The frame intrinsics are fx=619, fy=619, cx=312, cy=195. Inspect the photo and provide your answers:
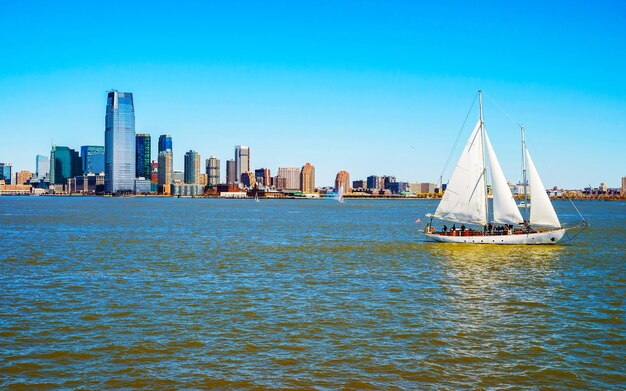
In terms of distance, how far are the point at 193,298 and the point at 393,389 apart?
16637mm

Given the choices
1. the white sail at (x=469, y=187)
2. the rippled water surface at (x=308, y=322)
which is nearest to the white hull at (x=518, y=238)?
the white sail at (x=469, y=187)

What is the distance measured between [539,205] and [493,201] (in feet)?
16.2

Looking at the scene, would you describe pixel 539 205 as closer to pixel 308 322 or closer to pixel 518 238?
pixel 518 238

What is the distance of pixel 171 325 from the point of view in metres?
27.2

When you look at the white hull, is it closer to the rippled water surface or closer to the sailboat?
the sailboat

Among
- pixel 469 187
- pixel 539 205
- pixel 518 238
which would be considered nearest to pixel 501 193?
pixel 469 187

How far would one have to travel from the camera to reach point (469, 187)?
67.7 meters

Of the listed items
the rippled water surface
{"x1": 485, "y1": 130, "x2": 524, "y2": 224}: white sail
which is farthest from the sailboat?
the rippled water surface

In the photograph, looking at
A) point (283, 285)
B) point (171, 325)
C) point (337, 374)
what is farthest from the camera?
point (283, 285)

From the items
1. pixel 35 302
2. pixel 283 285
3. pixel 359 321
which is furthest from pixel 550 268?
pixel 35 302

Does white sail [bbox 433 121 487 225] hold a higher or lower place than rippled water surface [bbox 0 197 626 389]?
higher

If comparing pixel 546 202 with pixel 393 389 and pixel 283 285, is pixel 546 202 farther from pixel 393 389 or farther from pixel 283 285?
pixel 393 389

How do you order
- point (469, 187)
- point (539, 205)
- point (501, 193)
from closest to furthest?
point (539, 205), point (501, 193), point (469, 187)

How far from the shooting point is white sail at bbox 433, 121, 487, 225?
6719cm
